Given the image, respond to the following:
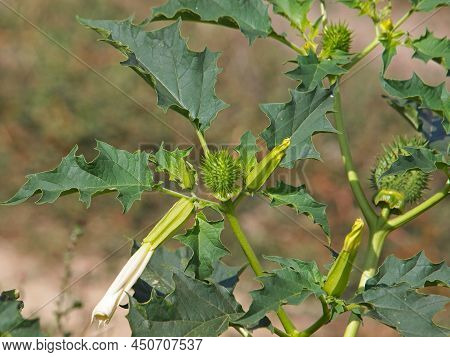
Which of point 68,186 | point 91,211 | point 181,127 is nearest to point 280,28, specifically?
point 181,127

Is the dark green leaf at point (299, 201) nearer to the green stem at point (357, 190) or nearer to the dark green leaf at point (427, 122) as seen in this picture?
the green stem at point (357, 190)

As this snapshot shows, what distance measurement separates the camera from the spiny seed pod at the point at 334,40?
129cm

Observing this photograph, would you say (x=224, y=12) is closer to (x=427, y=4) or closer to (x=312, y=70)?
(x=312, y=70)

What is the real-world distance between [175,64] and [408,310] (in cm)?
51

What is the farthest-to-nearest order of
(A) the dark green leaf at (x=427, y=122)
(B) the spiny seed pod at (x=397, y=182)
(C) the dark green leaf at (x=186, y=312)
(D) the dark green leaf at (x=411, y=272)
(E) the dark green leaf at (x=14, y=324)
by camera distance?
(A) the dark green leaf at (x=427, y=122) < (B) the spiny seed pod at (x=397, y=182) < (D) the dark green leaf at (x=411, y=272) < (C) the dark green leaf at (x=186, y=312) < (E) the dark green leaf at (x=14, y=324)

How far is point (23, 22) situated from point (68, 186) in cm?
345

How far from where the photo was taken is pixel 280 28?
15.3 feet

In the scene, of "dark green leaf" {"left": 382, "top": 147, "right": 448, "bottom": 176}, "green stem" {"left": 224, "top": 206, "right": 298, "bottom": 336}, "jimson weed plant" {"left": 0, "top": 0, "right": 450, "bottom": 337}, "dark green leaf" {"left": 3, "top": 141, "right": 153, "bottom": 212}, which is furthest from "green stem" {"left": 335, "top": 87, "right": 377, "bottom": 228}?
"dark green leaf" {"left": 3, "top": 141, "right": 153, "bottom": 212}

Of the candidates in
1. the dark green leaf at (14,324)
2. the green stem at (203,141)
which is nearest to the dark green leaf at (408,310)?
the green stem at (203,141)

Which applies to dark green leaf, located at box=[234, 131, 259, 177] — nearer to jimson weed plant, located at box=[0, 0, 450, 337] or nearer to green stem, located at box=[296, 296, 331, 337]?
jimson weed plant, located at box=[0, 0, 450, 337]

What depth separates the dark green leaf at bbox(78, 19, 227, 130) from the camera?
1.18m

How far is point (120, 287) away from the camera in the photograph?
1.02m

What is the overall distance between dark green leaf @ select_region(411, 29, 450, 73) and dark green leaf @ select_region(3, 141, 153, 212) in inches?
20.7

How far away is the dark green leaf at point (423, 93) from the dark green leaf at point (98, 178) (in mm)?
386
